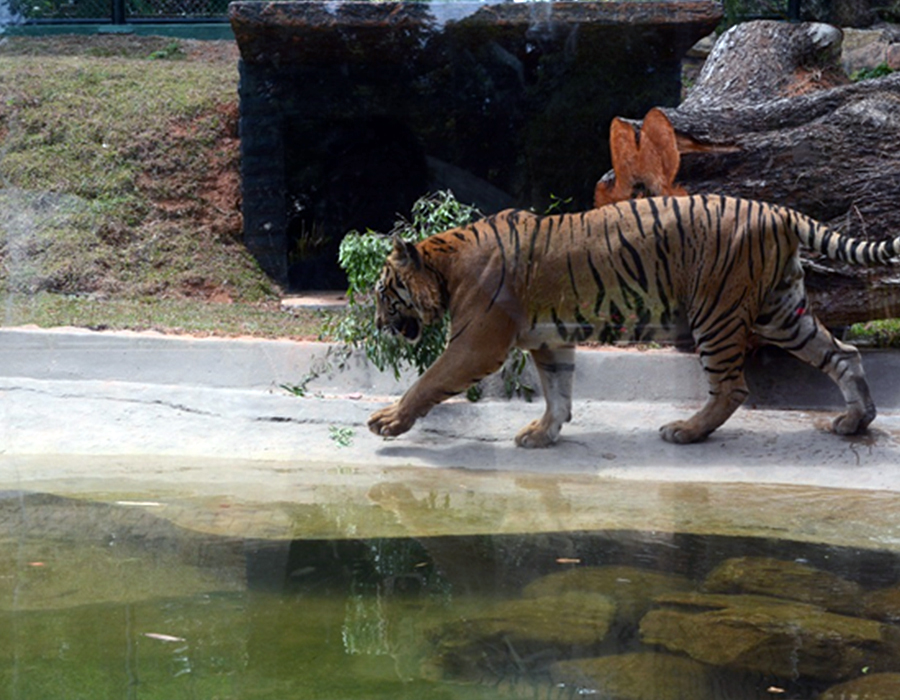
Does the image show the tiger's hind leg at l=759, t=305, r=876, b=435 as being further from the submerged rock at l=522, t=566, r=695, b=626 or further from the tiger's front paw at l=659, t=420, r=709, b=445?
the submerged rock at l=522, t=566, r=695, b=626

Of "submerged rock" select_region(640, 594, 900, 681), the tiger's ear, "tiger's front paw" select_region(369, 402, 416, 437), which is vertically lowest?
"tiger's front paw" select_region(369, 402, 416, 437)

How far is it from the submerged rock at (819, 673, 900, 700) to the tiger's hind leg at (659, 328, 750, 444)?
2964 millimetres

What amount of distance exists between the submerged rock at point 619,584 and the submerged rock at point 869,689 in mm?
631

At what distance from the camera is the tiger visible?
215 inches

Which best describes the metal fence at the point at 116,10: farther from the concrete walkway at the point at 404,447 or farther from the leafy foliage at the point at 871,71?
the leafy foliage at the point at 871,71

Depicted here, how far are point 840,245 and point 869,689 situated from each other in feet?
11.1

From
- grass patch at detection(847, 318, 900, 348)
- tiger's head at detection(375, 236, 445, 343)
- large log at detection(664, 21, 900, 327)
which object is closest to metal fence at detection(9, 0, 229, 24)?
tiger's head at detection(375, 236, 445, 343)

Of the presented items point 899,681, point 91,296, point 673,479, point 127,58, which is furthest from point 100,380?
point 899,681

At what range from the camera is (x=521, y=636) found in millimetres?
2863

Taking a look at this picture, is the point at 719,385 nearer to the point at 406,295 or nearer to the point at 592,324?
the point at 592,324

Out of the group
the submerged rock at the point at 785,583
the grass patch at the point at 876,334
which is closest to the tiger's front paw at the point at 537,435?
the submerged rock at the point at 785,583

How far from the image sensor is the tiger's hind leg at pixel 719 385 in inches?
217

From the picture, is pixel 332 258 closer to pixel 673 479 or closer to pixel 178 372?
pixel 178 372

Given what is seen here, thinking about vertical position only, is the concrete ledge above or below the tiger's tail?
below
